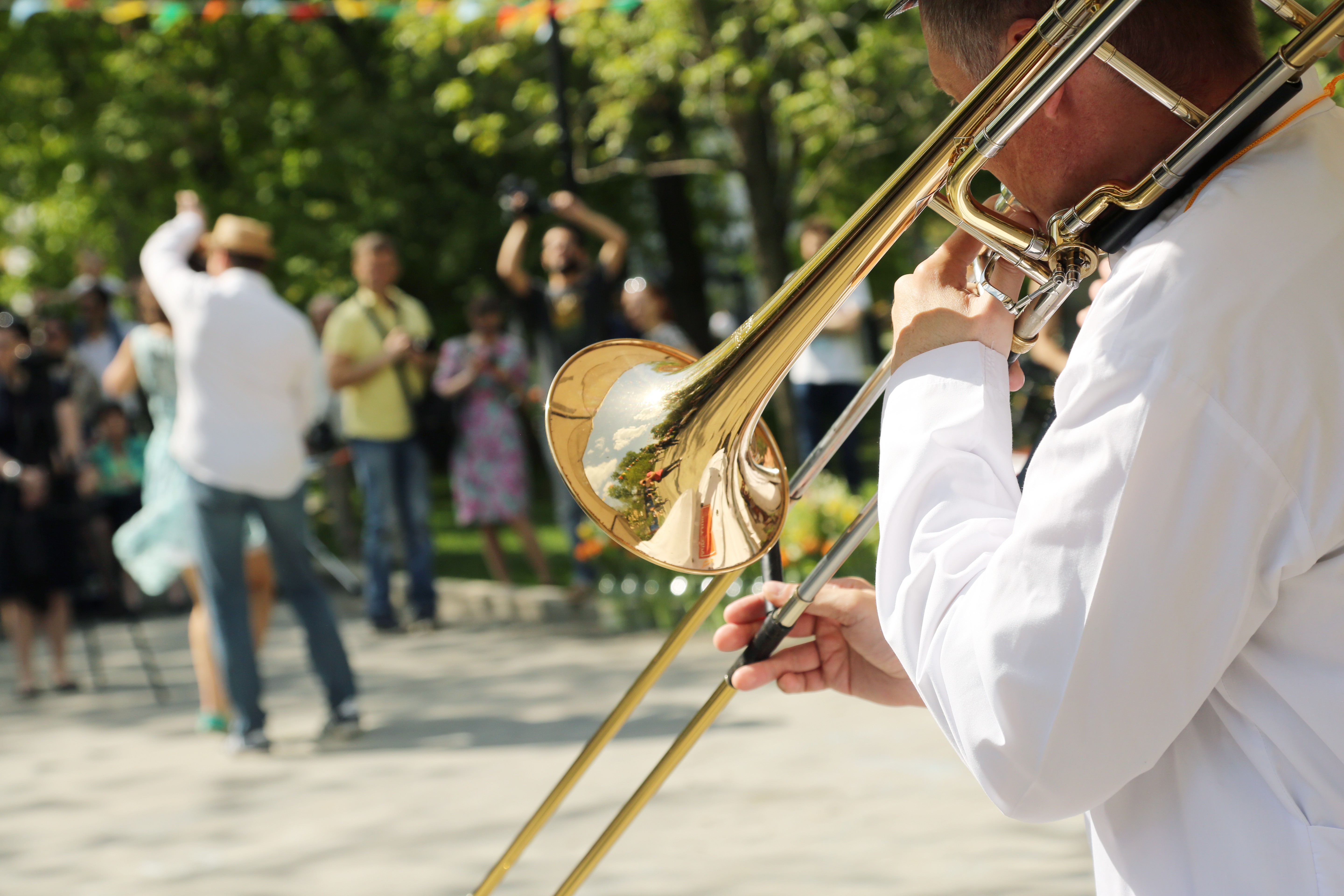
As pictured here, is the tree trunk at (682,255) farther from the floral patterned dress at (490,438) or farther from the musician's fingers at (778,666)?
the musician's fingers at (778,666)

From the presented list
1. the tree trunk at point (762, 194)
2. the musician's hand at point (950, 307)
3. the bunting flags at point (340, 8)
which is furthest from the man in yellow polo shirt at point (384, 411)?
the musician's hand at point (950, 307)

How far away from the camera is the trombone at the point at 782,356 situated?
1114 mm

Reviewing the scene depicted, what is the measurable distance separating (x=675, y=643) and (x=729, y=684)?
0.29 ft

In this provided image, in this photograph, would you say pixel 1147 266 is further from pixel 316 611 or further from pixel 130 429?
pixel 130 429

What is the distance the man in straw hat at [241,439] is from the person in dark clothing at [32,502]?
1605mm

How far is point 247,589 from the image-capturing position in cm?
481

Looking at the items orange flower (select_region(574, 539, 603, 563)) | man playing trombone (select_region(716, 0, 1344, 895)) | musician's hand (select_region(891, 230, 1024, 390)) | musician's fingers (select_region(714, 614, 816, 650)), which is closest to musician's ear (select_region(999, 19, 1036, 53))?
man playing trombone (select_region(716, 0, 1344, 895))

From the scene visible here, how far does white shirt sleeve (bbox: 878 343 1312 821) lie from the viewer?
994 mm

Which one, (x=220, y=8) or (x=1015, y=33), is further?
(x=220, y=8)

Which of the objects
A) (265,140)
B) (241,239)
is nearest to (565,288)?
(241,239)

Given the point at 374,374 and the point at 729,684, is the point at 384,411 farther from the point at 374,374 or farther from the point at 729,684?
the point at 729,684

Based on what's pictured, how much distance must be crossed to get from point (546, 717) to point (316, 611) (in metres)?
0.97

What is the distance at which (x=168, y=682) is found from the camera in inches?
249

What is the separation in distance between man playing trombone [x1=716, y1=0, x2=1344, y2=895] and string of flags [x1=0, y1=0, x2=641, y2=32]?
682 centimetres
